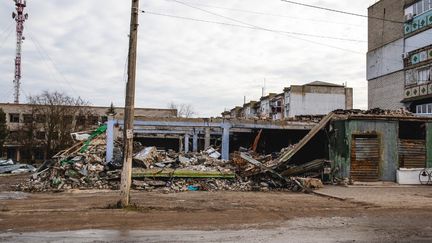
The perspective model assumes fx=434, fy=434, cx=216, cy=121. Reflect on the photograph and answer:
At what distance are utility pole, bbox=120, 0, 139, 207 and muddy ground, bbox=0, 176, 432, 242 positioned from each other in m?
0.64

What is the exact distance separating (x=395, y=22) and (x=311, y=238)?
40.8 meters

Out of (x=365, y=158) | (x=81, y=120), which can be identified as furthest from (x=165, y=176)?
(x=81, y=120)

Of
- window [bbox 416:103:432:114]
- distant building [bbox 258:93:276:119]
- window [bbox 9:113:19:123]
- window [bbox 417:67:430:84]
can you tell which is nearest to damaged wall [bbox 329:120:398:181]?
window [bbox 416:103:432:114]

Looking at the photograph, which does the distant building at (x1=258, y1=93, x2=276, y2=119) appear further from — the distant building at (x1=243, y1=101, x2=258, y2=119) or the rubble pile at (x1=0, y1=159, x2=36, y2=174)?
the rubble pile at (x1=0, y1=159, x2=36, y2=174)

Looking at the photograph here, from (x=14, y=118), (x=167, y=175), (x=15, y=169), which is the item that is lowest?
(x=15, y=169)

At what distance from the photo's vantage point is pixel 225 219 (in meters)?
11.0

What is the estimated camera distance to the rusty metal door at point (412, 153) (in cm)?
2200

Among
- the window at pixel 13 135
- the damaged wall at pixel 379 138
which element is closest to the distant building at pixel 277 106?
the window at pixel 13 135

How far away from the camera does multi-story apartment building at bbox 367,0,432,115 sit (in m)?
39.1

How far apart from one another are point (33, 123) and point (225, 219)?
174 ft

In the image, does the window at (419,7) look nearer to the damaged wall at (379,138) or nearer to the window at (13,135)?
the damaged wall at (379,138)

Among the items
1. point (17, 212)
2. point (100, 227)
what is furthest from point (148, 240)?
point (17, 212)

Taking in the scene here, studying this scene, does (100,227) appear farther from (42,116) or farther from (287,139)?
(42,116)

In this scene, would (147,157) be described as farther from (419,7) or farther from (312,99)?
(312,99)
